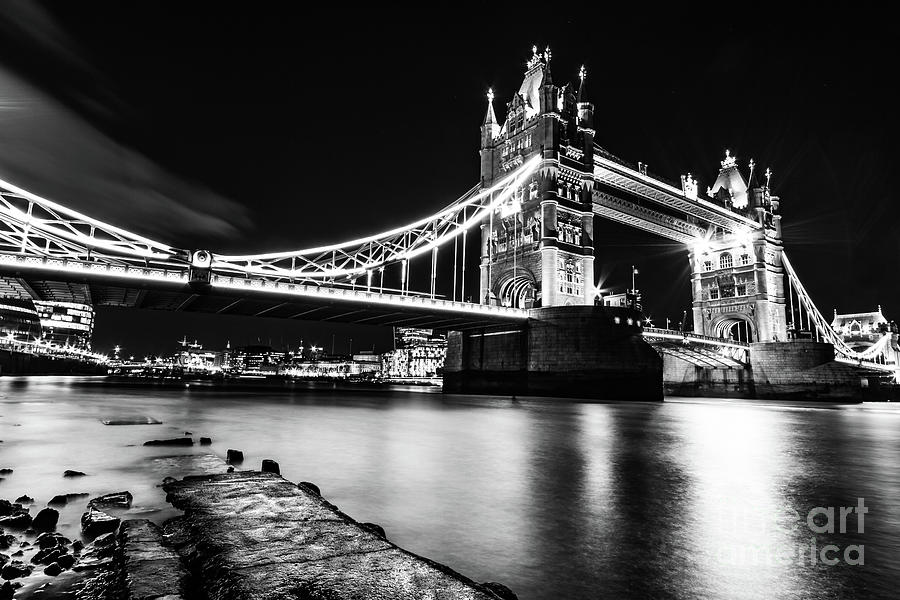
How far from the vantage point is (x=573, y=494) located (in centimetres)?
560

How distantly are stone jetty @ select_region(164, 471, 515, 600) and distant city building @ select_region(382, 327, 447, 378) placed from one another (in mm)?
108972

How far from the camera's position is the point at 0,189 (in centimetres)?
2705

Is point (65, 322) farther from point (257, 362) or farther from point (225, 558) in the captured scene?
point (257, 362)

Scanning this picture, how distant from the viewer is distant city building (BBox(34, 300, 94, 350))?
2655 inches

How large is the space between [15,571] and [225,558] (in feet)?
4.53

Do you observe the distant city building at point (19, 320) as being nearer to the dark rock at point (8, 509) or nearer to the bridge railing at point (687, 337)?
the bridge railing at point (687, 337)

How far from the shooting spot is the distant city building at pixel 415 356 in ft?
399

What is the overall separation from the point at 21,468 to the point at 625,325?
31169mm

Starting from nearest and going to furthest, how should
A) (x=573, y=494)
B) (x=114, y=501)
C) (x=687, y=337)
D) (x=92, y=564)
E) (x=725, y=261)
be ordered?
(x=92, y=564) < (x=114, y=501) < (x=573, y=494) < (x=687, y=337) < (x=725, y=261)

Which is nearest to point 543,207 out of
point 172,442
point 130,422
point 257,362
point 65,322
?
point 130,422

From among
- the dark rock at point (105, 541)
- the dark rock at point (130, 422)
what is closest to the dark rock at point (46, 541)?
the dark rock at point (105, 541)

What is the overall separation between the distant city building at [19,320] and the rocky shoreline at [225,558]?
69515 mm

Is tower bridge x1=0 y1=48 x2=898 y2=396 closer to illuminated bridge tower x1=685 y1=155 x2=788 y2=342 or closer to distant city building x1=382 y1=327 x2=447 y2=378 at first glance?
illuminated bridge tower x1=685 y1=155 x2=788 y2=342

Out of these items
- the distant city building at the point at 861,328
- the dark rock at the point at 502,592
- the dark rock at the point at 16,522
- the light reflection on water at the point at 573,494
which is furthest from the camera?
the distant city building at the point at 861,328
